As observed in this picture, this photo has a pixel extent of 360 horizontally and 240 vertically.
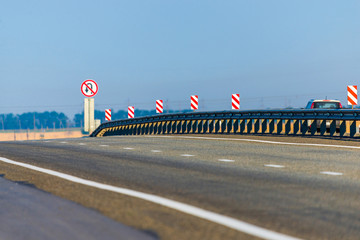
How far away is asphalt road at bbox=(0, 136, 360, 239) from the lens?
19.8 feet

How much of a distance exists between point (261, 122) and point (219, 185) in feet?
53.7

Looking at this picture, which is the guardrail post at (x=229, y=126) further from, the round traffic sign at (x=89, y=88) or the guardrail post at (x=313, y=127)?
the round traffic sign at (x=89, y=88)

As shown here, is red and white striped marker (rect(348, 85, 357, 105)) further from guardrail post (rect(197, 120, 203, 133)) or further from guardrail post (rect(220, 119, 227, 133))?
guardrail post (rect(197, 120, 203, 133))

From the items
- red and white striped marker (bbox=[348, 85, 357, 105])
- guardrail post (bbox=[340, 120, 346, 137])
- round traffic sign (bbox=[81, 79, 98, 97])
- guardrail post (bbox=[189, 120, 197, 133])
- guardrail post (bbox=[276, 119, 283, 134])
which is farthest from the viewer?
round traffic sign (bbox=[81, 79, 98, 97])

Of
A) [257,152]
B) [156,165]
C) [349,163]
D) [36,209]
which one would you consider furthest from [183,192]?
[257,152]

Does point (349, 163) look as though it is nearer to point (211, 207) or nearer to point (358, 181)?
point (358, 181)

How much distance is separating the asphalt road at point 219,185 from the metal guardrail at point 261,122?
19.7 feet

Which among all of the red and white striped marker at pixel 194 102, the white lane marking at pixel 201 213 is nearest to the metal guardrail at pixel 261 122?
the red and white striped marker at pixel 194 102

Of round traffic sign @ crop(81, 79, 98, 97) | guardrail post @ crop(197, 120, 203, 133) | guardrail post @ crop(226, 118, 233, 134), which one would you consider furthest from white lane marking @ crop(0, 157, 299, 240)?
round traffic sign @ crop(81, 79, 98, 97)

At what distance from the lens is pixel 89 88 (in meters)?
31.7

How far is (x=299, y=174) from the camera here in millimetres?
10422

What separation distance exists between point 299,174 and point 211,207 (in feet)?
12.7

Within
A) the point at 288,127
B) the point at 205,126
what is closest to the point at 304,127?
the point at 288,127

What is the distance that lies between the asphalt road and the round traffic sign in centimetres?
1565
